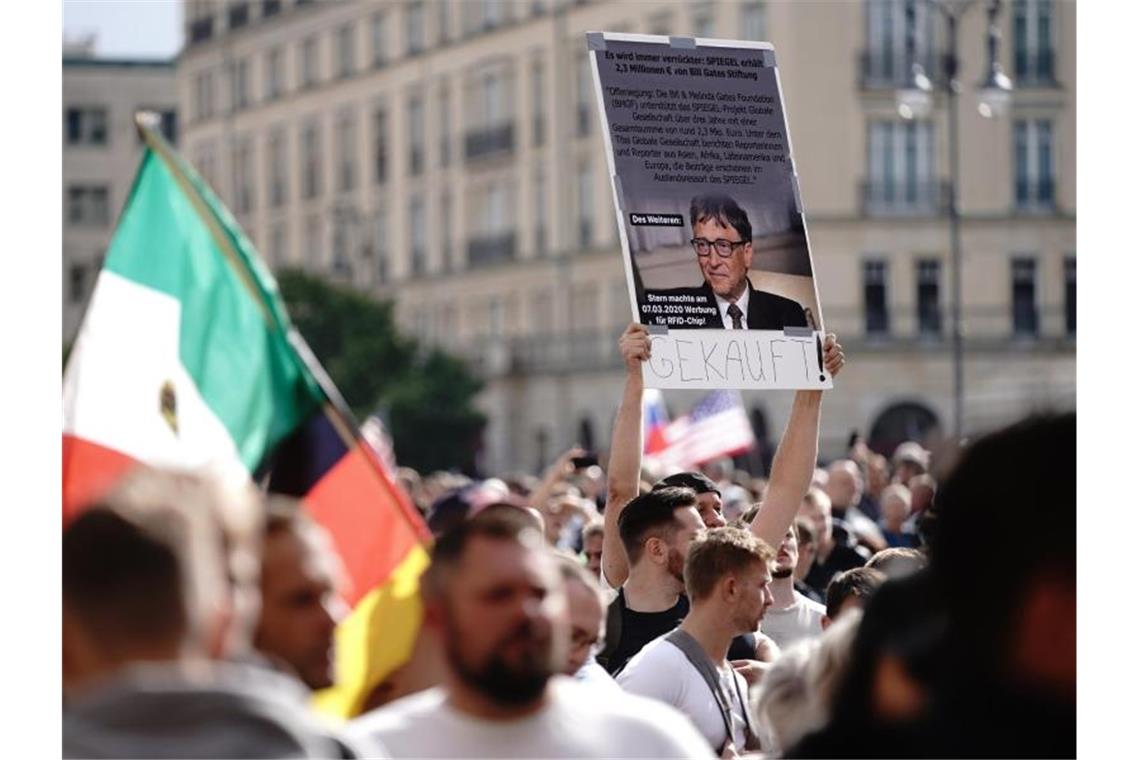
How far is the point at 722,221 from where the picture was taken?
8.52 metres

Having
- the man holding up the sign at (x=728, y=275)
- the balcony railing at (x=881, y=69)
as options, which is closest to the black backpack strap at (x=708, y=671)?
the man holding up the sign at (x=728, y=275)

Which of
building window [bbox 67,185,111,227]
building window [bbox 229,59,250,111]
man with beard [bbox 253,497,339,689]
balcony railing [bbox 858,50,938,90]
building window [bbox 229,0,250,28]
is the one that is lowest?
man with beard [bbox 253,497,339,689]

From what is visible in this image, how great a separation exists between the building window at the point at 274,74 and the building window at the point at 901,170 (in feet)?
74.4

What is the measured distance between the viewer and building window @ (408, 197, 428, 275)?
240 ft

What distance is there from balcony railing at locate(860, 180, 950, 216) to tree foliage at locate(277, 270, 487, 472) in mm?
10182

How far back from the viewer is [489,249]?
70.3m

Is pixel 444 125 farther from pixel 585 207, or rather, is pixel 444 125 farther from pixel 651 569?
pixel 651 569

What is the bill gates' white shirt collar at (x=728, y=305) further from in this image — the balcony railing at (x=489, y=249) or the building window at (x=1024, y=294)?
the balcony railing at (x=489, y=249)

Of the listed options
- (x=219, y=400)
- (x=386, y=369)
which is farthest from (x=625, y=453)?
(x=386, y=369)

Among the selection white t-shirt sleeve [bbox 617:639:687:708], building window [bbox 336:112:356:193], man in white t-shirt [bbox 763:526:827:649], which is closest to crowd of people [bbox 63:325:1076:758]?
white t-shirt sleeve [bbox 617:639:687:708]

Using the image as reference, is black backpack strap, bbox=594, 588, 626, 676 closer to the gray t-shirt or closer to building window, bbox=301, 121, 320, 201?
the gray t-shirt
